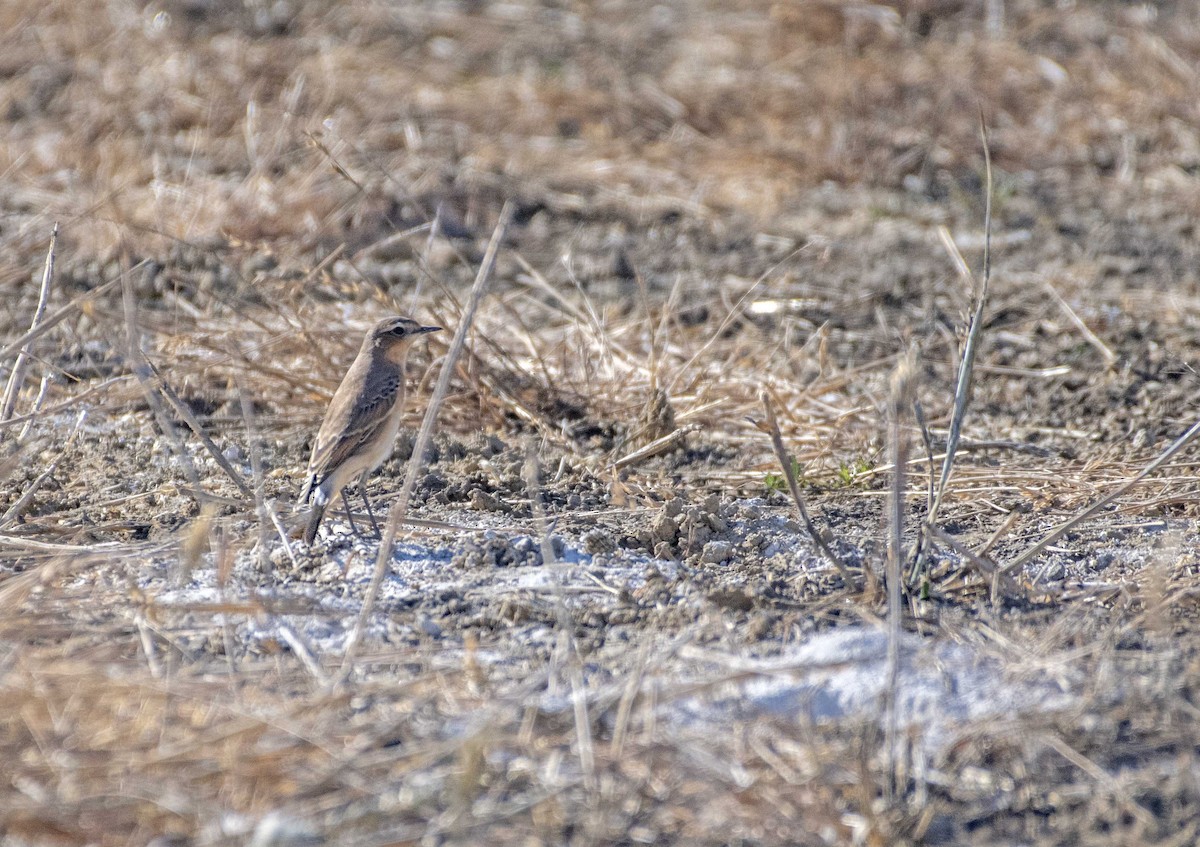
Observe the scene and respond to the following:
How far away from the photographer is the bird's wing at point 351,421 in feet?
19.3

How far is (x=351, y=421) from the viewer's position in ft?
19.7

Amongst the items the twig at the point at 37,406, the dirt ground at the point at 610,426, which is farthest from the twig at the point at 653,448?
the twig at the point at 37,406

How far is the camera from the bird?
5.86 meters

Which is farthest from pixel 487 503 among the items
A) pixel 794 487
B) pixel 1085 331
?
pixel 1085 331

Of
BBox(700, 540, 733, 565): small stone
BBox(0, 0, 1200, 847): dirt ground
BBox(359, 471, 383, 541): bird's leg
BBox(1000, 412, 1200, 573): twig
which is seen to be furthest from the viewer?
BBox(359, 471, 383, 541): bird's leg

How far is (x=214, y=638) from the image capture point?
15.7 feet

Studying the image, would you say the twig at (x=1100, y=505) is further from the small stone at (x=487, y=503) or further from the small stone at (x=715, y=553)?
the small stone at (x=487, y=503)

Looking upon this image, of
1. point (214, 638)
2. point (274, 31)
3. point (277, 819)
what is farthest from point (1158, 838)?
point (274, 31)

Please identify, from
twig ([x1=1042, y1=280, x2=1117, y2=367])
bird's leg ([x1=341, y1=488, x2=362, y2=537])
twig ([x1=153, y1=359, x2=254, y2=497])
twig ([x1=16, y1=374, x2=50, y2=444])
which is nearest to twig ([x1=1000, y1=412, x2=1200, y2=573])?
bird's leg ([x1=341, y1=488, x2=362, y2=537])

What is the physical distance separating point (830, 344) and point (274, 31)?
7.81 metres

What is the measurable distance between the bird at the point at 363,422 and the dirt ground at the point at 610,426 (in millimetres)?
212

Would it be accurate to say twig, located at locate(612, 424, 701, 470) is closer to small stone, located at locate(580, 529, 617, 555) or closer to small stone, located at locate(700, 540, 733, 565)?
small stone, located at locate(580, 529, 617, 555)

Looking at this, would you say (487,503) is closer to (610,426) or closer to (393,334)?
(393,334)

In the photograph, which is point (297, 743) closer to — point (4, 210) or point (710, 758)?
point (710, 758)
